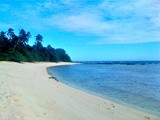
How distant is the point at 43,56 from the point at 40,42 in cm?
766

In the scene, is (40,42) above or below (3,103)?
above

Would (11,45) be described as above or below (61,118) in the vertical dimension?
above

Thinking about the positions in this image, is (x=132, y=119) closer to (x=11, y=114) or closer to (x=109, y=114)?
(x=109, y=114)

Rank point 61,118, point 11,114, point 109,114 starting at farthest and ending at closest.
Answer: point 109,114
point 61,118
point 11,114

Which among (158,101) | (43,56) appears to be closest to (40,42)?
(43,56)

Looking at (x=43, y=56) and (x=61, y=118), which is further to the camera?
(x=43, y=56)

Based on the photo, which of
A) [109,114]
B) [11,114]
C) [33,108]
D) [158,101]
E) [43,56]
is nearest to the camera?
[11,114]

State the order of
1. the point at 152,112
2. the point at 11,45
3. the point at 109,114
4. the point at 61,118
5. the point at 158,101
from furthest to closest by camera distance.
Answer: the point at 11,45 → the point at 158,101 → the point at 152,112 → the point at 109,114 → the point at 61,118

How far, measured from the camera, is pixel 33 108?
1327 cm

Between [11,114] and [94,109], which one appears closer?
[11,114]

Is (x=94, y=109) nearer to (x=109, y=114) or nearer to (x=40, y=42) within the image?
(x=109, y=114)

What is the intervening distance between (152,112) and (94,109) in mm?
3883

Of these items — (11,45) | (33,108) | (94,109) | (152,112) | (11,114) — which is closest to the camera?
(11,114)

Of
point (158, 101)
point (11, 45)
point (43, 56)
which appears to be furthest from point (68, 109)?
point (43, 56)
